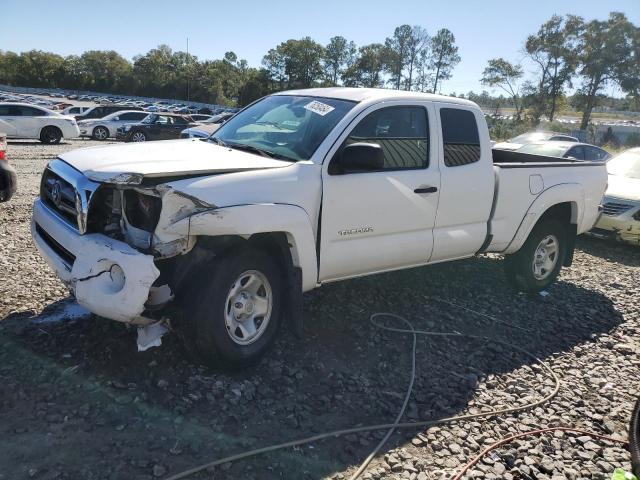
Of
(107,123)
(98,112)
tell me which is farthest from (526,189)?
(98,112)

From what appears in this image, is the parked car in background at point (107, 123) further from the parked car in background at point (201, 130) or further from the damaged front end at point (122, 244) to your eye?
the damaged front end at point (122, 244)

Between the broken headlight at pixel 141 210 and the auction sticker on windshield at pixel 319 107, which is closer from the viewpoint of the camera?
the broken headlight at pixel 141 210

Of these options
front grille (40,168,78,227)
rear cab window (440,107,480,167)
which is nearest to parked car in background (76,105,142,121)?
front grille (40,168,78,227)

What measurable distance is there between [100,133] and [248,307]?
2249 centimetres

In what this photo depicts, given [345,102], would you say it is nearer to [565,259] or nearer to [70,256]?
[70,256]

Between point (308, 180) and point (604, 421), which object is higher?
point (308, 180)

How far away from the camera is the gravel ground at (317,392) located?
9.57 ft

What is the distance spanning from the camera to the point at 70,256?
358cm

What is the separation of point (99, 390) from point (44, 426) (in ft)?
→ 1.38

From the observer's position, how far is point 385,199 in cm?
421

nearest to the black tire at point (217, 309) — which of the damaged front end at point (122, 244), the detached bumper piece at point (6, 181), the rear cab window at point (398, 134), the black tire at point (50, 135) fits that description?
the damaged front end at point (122, 244)

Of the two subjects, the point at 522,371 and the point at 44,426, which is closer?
the point at 44,426

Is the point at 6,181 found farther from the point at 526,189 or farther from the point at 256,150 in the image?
the point at 526,189

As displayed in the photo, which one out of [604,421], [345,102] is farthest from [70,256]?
[604,421]
